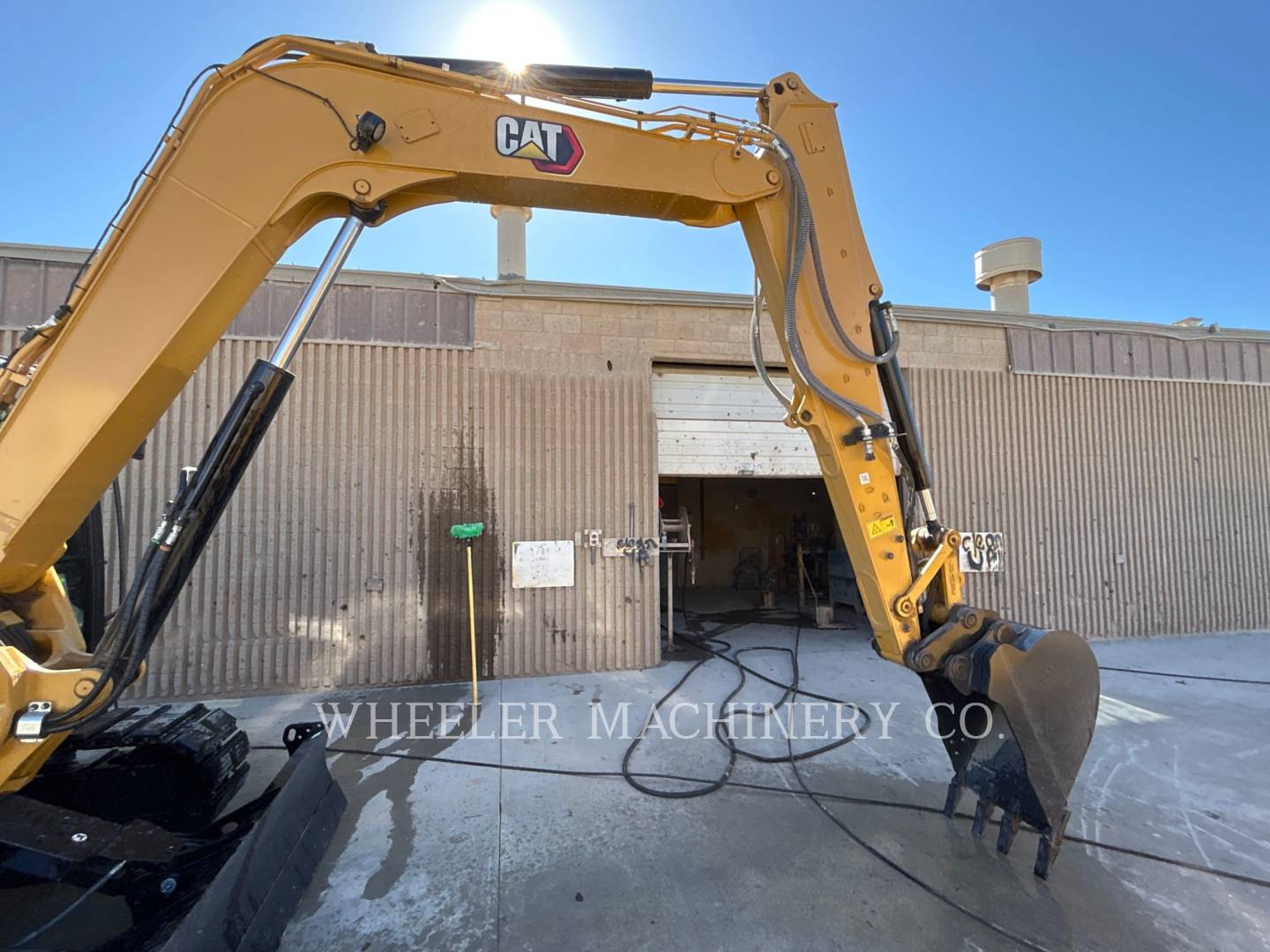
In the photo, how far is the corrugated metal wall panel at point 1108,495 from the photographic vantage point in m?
8.09

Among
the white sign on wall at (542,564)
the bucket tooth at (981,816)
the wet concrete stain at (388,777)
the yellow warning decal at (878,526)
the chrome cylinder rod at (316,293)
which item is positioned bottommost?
the wet concrete stain at (388,777)

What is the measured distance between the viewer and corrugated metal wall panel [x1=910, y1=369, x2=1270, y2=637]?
809cm

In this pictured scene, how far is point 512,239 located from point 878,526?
7.44 meters

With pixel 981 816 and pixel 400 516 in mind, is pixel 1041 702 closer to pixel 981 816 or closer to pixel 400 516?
pixel 981 816

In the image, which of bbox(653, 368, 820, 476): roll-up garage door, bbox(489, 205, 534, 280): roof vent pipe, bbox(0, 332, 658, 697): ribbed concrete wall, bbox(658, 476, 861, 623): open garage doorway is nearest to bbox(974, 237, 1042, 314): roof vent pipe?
bbox(658, 476, 861, 623): open garage doorway

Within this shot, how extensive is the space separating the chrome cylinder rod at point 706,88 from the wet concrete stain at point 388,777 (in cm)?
451

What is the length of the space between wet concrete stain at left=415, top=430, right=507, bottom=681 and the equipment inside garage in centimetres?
229

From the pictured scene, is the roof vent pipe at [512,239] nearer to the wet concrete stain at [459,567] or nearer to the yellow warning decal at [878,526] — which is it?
the wet concrete stain at [459,567]

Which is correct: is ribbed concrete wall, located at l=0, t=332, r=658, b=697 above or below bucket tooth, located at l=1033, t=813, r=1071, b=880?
above

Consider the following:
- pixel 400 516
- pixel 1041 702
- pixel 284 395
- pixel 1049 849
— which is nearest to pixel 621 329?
pixel 400 516

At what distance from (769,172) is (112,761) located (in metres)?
5.05

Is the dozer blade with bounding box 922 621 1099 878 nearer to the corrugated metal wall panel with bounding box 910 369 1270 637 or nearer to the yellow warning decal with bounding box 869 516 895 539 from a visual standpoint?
the yellow warning decal with bounding box 869 516 895 539

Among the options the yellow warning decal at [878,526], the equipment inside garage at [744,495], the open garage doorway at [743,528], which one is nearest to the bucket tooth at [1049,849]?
the yellow warning decal at [878,526]

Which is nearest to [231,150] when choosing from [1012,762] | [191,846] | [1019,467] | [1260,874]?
[191,846]
